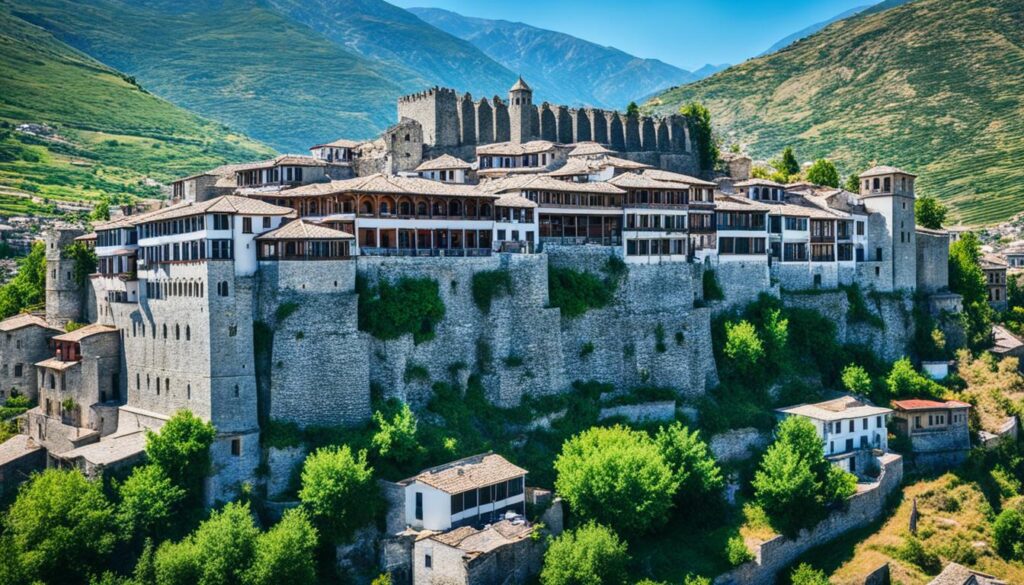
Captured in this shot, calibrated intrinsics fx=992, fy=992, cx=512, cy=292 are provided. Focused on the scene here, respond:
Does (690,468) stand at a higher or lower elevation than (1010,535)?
higher

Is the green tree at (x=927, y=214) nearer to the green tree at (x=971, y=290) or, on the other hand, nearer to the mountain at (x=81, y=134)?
the green tree at (x=971, y=290)

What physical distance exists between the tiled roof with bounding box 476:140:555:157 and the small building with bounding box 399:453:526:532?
26.0 m

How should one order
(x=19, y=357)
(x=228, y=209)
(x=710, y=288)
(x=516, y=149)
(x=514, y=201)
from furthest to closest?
(x=516, y=149) < (x=710, y=288) < (x=19, y=357) < (x=514, y=201) < (x=228, y=209)

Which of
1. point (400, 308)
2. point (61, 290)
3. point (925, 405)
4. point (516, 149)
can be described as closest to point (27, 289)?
point (61, 290)

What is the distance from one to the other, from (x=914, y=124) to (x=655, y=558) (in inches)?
4198

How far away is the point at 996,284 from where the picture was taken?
72.8 meters

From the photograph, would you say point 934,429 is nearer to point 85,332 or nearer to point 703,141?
point 703,141

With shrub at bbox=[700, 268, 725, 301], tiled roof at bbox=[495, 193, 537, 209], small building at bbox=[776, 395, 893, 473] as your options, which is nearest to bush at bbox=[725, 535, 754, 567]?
small building at bbox=[776, 395, 893, 473]

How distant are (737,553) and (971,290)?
3513cm

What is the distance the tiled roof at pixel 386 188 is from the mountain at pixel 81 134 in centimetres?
5621

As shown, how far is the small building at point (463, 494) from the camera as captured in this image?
40.1 m

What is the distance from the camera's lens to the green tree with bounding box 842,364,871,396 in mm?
56594

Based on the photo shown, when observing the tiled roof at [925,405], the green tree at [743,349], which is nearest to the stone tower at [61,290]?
the green tree at [743,349]

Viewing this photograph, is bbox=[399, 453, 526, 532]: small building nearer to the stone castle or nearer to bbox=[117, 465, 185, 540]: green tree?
the stone castle
